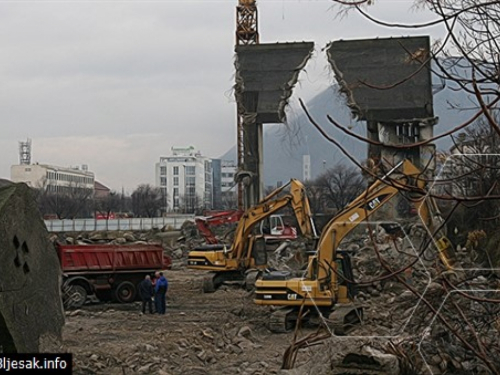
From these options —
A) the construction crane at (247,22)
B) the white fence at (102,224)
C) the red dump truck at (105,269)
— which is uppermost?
the construction crane at (247,22)

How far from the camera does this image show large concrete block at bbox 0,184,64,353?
6.91 metres

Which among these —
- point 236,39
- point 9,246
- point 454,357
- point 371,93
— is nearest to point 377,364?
point 454,357

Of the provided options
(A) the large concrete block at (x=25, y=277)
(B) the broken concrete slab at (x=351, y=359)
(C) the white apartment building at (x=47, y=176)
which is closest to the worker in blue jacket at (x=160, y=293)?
(B) the broken concrete slab at (x=351, y=359)

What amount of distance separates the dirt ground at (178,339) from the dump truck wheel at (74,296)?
12.2 inches

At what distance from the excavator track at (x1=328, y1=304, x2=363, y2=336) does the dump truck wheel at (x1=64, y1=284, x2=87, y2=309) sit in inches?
330

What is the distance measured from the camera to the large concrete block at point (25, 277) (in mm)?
6912

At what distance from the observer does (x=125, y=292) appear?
2197cm

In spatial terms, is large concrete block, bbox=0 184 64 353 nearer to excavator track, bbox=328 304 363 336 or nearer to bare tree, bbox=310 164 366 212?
excavator track, bbox=328 304 363 336

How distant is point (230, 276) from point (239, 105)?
13.3 meters

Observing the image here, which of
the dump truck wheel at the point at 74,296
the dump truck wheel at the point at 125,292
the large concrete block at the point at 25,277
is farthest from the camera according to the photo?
the dump truck wheel at the point at 125,292

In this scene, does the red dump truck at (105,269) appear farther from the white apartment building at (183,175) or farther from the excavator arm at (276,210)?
the white apartment building at (183,175)

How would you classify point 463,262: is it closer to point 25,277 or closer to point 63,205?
point 25,277

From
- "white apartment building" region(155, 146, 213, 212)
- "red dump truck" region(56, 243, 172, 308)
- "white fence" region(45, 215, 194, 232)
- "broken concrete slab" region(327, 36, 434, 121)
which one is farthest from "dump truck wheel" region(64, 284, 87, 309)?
"white apartment building" region(155, 146, 213, 212)

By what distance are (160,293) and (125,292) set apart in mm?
2582
